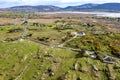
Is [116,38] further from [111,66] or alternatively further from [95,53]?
[111,66]

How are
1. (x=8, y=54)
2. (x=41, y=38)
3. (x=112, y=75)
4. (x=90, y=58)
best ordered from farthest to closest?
(x=41, y=38)
(x=8, y=54)
(x=90, y=58)
(x=112, y=75)

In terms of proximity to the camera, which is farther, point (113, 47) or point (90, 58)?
point (113, 47)

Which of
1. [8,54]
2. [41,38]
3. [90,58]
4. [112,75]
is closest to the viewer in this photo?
[112,75]

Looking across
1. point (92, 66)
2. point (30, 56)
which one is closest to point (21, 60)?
point (30, 56)

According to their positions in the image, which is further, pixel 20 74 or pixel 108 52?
pixel 108 52

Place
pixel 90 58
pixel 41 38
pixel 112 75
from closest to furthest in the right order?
pixel 112 75 → pixel 90 58 → pixel 41 38

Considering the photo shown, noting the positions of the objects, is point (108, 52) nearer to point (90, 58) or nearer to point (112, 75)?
point (90, 58)

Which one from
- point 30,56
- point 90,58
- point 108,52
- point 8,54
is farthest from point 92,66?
point 8,54

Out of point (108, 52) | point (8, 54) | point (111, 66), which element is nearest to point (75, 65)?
point (111, 66)
